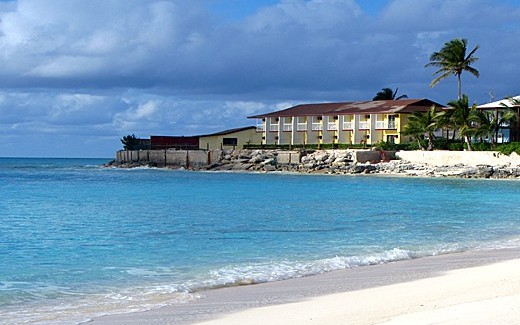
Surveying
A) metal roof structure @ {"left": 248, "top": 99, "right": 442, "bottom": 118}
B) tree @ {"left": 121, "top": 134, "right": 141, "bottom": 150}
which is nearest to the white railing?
metal roof structure @ {"left": 248, "top": 99, "right": 442, "bottom": 118}

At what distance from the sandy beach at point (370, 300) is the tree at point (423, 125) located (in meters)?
53.1

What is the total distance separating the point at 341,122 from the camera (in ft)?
258

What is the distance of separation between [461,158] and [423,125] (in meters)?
6.59

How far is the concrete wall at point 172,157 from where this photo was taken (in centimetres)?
8281

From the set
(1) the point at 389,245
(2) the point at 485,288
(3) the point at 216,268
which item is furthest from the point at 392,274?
(1) the point at 389,245

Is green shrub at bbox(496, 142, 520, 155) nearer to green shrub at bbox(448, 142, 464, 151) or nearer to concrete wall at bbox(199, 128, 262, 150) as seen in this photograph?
green shrub at bbox(448, 142, 464, 151)

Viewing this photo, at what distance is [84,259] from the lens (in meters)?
14.9

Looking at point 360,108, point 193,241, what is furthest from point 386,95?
point 193,241

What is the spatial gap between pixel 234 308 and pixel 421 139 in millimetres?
61762

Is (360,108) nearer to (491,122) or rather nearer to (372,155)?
(372,155)

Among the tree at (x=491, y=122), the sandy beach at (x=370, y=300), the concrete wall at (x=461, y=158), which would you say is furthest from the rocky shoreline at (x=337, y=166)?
the sandy beach at (x=370, y=300)

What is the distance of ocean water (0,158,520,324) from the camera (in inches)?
A: 441

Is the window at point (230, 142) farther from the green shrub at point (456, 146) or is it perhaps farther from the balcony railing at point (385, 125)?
the green shrub at point (456, 146)

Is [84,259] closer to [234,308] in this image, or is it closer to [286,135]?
[234,308]
